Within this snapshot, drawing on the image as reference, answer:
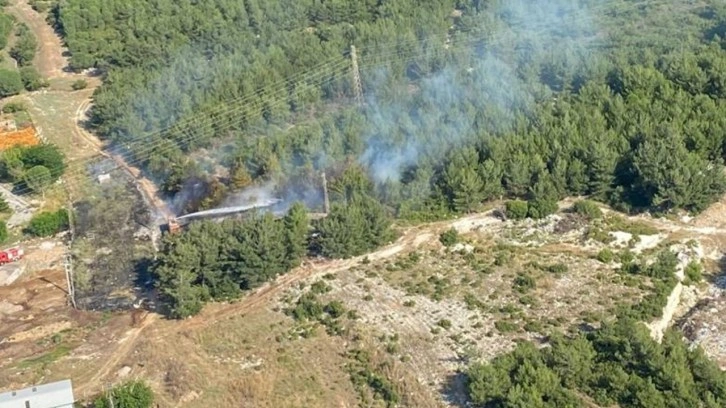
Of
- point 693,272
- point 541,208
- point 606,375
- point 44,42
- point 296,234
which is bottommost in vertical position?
point 693,272

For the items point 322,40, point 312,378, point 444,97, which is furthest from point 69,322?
point 322,40

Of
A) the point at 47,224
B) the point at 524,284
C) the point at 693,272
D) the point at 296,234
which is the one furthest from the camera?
the point at 47,224

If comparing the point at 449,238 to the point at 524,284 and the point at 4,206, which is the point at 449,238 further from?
the point at 4,206

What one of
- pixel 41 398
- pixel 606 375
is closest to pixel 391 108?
pixel 606 375

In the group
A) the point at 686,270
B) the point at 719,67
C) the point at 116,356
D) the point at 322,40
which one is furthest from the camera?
the point at 322,40

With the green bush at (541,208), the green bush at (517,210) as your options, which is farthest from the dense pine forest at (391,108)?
the green bush at (517,210)

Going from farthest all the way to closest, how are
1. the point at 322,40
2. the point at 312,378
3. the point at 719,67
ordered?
the point at 322,40 < the point at 719,67 < the point at 312,378

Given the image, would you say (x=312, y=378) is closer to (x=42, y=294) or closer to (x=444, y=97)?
(x=42, y=294)
